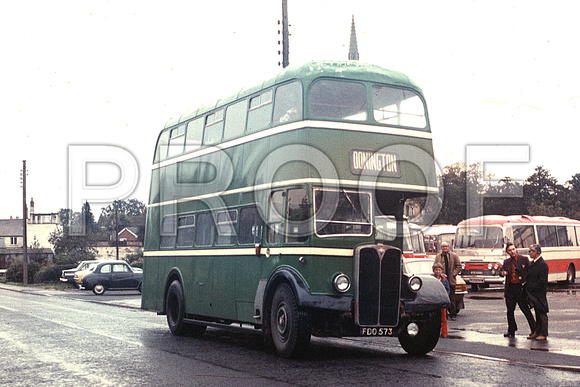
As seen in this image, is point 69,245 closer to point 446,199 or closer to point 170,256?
point 446,199

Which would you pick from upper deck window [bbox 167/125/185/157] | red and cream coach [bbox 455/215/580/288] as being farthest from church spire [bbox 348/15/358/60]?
upper deck window [bbox 167/125/185/157]

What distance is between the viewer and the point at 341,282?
38.2 ft

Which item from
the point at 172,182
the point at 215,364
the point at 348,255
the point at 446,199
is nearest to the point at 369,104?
the point at 348,255

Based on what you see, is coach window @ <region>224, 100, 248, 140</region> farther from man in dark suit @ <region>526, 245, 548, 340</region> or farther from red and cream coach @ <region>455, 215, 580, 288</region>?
red and cream coach @ <region>455, 215, 580, 288</region>

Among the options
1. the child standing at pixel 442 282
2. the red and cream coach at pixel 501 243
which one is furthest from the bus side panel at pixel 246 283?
the red and cream coach at pixel 501 243

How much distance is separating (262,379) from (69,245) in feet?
227

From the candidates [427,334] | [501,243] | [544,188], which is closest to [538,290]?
[427,334]

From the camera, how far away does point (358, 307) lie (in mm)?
11617

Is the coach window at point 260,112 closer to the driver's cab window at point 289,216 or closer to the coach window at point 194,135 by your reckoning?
the driver's cab window at point 289,216

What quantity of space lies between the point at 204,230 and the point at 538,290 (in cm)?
656

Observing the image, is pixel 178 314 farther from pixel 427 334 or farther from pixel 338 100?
pixel 338 100

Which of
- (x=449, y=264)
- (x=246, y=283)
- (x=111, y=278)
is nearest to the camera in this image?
(x=246, y=283)

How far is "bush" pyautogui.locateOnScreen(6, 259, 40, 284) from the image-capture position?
210 ft

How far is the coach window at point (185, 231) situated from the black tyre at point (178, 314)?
3.07 feet
